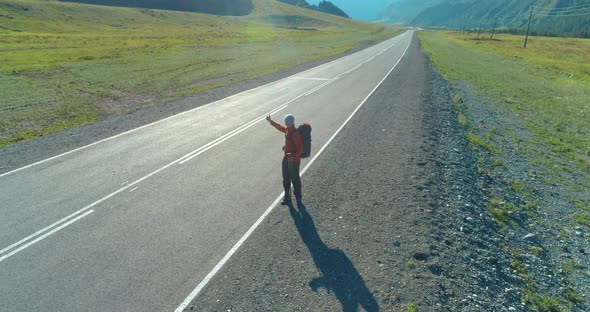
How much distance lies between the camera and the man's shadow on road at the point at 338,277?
5.90 m

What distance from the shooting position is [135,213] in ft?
28.0

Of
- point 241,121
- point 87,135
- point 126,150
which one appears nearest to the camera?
point 126,150

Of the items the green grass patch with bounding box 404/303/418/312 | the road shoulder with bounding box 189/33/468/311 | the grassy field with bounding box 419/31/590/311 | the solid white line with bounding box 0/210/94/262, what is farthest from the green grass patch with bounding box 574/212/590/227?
the solid white line with bounding box 0/210/94/262

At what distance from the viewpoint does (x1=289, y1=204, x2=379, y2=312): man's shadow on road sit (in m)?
5.90

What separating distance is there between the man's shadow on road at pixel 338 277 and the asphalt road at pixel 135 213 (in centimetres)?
146

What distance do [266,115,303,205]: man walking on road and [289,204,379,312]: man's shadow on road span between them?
140 centimetres

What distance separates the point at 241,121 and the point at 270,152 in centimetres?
→ 437

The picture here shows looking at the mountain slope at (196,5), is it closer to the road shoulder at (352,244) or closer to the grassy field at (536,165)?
the grassy field at (536,165)

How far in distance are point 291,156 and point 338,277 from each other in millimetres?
3236

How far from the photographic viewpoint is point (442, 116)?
17.8 meters

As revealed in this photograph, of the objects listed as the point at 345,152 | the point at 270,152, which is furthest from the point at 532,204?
the point at 270,152

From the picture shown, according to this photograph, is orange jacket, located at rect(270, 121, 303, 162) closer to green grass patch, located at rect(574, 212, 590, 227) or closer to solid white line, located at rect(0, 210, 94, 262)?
solid white line, located at rect(0, 210, 94, 262)

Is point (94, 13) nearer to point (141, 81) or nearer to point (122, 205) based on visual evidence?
point (141, 81)

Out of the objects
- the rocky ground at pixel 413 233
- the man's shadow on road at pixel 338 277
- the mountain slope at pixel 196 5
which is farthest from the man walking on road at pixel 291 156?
the mountain slope at pixel 196 5
